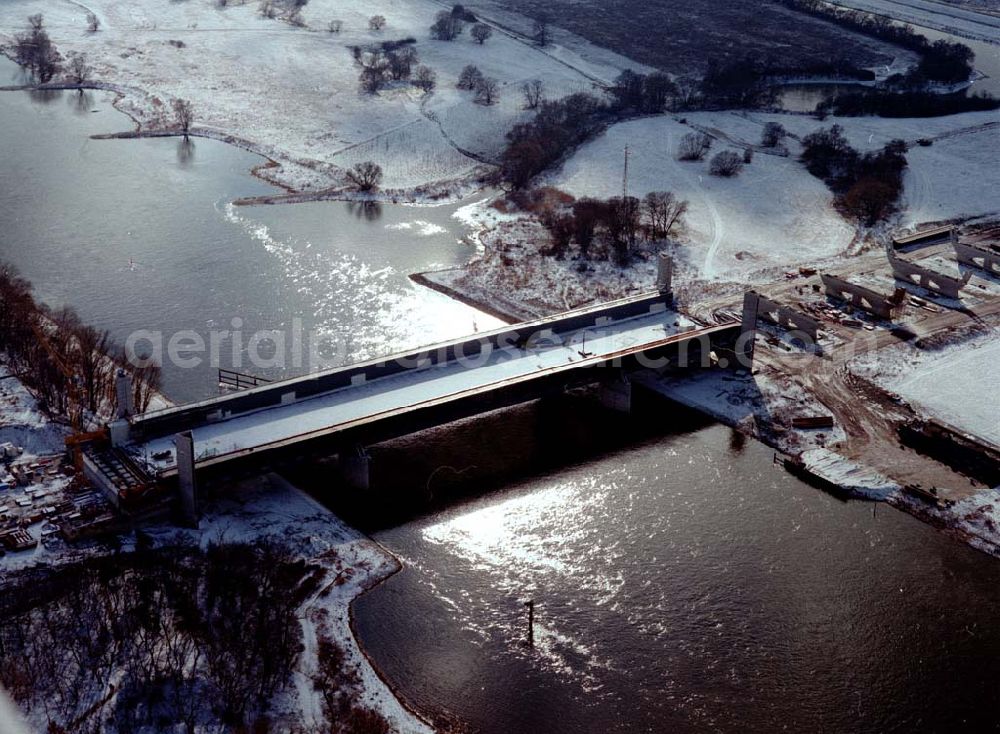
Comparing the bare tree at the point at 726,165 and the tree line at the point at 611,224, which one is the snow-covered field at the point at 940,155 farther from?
the tree line at the point at 611,224

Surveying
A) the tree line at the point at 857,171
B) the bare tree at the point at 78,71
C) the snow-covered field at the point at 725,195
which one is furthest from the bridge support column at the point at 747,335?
the bare tree at the point at 78,71

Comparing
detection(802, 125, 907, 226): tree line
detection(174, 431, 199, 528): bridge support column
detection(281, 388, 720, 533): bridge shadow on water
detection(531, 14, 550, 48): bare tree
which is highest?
detection(531, 14, 550, 48): bare tree

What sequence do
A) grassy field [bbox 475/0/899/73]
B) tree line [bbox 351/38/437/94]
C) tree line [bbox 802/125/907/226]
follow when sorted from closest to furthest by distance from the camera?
tree line [bbox 802/125/907/226], tree line [bbox 351/38/437/94], grassy field [bbox 475/0/899/73]

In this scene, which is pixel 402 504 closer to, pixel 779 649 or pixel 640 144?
pixel 779 649

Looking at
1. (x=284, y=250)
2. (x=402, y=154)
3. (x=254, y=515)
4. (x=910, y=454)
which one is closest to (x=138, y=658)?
(x=254, y=515)

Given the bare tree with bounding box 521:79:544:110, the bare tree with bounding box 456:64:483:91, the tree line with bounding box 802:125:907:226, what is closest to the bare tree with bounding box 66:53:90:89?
the bare tree with bounding box 456:64:483:91

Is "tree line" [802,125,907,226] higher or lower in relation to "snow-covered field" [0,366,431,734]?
higher

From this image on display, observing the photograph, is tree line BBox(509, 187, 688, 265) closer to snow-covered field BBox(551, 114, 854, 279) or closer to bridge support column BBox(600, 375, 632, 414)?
snow-covered field BBox(551, 114, 854, 279)
